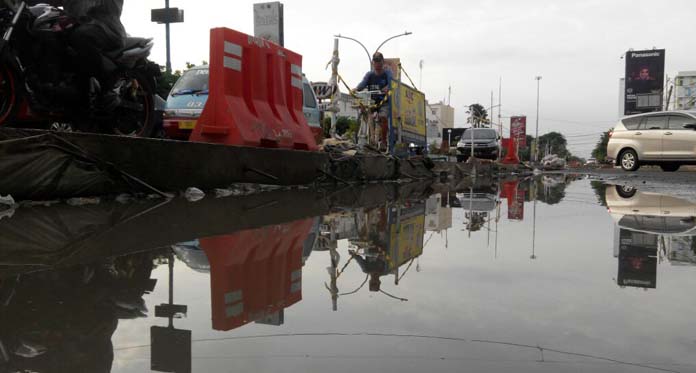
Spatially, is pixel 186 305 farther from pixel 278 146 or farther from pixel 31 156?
pixel 278 146

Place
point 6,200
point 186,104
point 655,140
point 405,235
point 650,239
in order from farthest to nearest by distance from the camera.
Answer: point 655,140 → point 186,104 → point 6,200 → point 405,235 → point 650,239

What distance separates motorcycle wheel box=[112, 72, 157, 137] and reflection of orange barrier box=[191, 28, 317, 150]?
0.96 m

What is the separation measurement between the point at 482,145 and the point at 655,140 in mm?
12955

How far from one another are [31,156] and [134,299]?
287cm

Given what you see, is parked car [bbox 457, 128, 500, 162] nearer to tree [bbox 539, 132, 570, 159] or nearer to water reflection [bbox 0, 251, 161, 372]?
water reflection [bbox 0, 251, 161, 372]

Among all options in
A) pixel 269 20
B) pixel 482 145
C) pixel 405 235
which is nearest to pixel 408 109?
pixel 269 20

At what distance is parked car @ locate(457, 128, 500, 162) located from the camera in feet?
98.4

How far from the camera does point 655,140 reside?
679 inches

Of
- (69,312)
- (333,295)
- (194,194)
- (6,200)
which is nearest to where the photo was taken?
(69,312)

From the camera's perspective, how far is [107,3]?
6695 mm

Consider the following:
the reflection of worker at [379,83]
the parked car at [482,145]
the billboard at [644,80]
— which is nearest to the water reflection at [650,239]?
the reflection of worker at [379,83]

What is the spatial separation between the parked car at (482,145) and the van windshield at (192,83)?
20516 millimetres

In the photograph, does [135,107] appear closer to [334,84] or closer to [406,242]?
[406,242]

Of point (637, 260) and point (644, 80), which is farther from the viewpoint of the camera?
point (644, 80)
